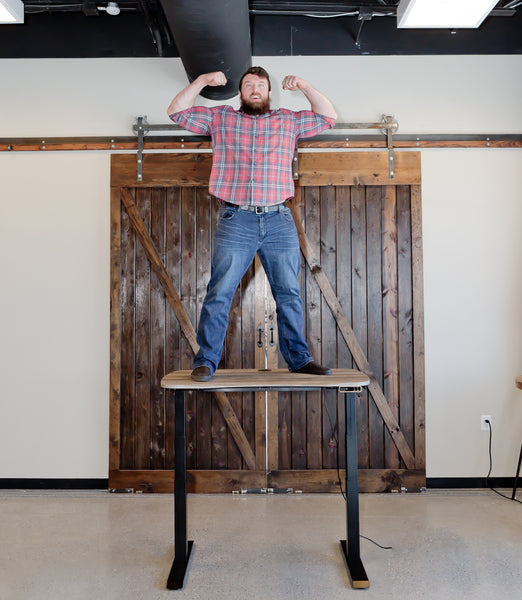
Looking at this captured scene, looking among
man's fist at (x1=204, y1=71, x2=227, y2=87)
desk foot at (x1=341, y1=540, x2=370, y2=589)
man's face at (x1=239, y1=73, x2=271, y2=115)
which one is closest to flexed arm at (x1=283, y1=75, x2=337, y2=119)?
man's face at (x1=239, y1=73, x2=271, y2=115)

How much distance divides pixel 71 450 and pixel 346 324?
2.28 meters

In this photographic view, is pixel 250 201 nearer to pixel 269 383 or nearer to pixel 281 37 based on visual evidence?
pixel 269 383

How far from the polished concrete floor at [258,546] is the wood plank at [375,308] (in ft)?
1.25

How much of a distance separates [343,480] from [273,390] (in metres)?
1.68

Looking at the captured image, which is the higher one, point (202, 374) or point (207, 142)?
point (207, 142)

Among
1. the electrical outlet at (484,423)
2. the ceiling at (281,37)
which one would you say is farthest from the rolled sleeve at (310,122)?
the electrical outlet at (484,423)

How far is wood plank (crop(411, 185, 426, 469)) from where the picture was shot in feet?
11.8

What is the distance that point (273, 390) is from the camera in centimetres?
224

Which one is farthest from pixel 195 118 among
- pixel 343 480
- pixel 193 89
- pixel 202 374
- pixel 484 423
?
pixel 484 423

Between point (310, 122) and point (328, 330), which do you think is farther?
point (328, 330)

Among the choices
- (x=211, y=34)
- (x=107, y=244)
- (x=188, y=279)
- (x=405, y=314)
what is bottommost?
(x=405, y=314)

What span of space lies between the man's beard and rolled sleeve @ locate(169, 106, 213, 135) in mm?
204

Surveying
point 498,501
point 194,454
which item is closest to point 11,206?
point 194,454

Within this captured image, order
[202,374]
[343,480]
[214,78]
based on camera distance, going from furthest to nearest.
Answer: [343,480] → [214,78] → [202,374]
